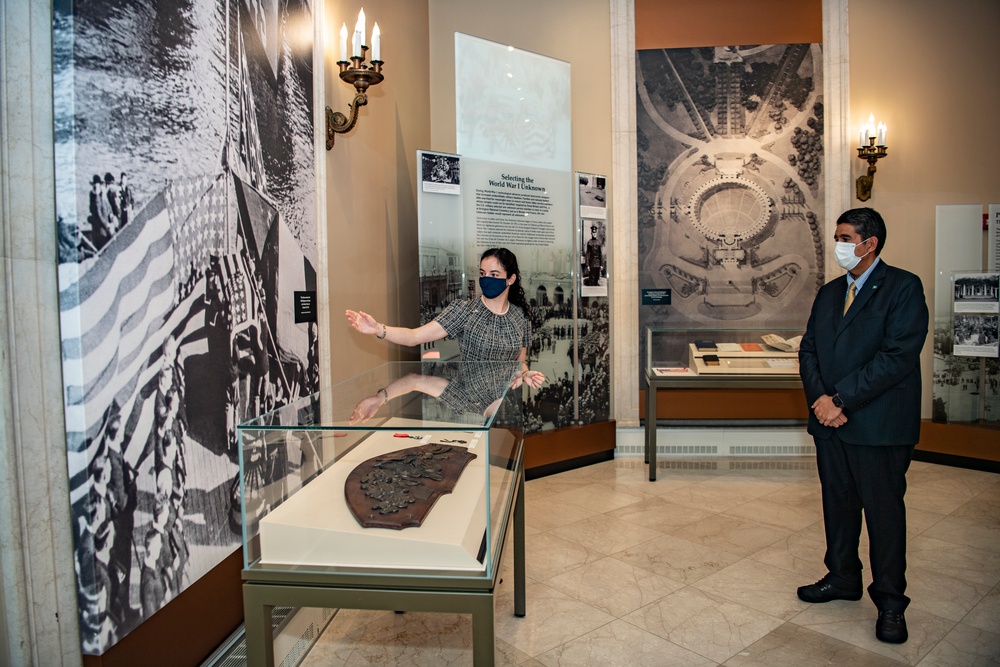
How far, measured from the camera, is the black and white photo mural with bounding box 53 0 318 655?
1.78 m

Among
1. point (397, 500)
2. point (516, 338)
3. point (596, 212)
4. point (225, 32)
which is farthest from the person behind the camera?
point (596, 212)

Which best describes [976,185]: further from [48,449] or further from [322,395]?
[48,449]

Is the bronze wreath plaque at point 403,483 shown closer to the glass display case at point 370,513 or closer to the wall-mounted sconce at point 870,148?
the glass display case at point 370,513

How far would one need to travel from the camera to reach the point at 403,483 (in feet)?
5.34

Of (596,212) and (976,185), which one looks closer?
(596,212)

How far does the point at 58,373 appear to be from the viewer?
177 centimetres

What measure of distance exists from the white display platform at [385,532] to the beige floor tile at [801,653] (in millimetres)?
1636

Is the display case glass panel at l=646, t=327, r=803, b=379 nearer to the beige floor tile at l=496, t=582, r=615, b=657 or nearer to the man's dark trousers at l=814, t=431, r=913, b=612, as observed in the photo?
the man's dark trousers at l=814, t=431, r=913, b=612

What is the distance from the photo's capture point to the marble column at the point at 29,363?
1.66 m

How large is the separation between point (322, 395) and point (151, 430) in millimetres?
572

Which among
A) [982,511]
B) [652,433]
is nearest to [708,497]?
[652,433]

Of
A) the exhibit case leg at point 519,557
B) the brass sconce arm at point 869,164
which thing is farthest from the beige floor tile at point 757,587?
the brass sconce arm at point 869,164

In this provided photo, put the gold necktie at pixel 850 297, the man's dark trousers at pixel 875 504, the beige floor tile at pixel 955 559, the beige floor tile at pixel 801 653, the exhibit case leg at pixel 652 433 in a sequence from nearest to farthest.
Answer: the beige floor tile at pixel 801 653 < the man's dark trousers at pixel 875 504 < the gold necktie at pixel 850 297 < the beige floor tile at pixel 955 559 < the exhibit case leg at pixel 652 433

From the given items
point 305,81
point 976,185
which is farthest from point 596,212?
point 976,185
